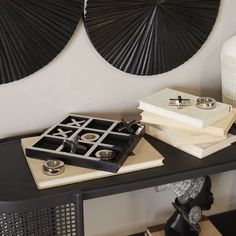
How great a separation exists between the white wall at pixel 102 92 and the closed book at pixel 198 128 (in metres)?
0.15

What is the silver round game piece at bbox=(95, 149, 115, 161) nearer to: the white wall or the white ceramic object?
the white wall

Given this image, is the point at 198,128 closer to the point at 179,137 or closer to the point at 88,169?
the point at 179,137

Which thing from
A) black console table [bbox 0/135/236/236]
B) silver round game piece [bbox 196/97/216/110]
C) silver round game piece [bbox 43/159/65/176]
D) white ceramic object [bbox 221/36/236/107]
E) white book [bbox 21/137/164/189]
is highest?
white ceramic object [bbox 221/36/236/107]

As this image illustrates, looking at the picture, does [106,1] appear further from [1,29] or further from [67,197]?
[67,197]

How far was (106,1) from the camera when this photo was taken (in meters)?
1.15

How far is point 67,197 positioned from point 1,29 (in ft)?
1.43

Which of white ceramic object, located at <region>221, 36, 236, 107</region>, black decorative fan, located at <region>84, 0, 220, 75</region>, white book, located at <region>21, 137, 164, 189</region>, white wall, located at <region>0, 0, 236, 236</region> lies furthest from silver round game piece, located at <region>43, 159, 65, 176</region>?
white ceramic object, located at <region>221, 36, 236, 107</region>

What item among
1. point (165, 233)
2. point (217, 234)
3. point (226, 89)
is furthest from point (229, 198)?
point (226, 89)

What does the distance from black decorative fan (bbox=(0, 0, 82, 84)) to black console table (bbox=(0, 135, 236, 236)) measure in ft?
0.77

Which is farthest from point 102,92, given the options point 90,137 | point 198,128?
point 198,128

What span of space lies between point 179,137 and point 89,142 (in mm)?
220

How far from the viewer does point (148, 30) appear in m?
1.22

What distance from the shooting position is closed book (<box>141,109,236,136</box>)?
108 centimetres

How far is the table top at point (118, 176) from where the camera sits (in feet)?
3.08
